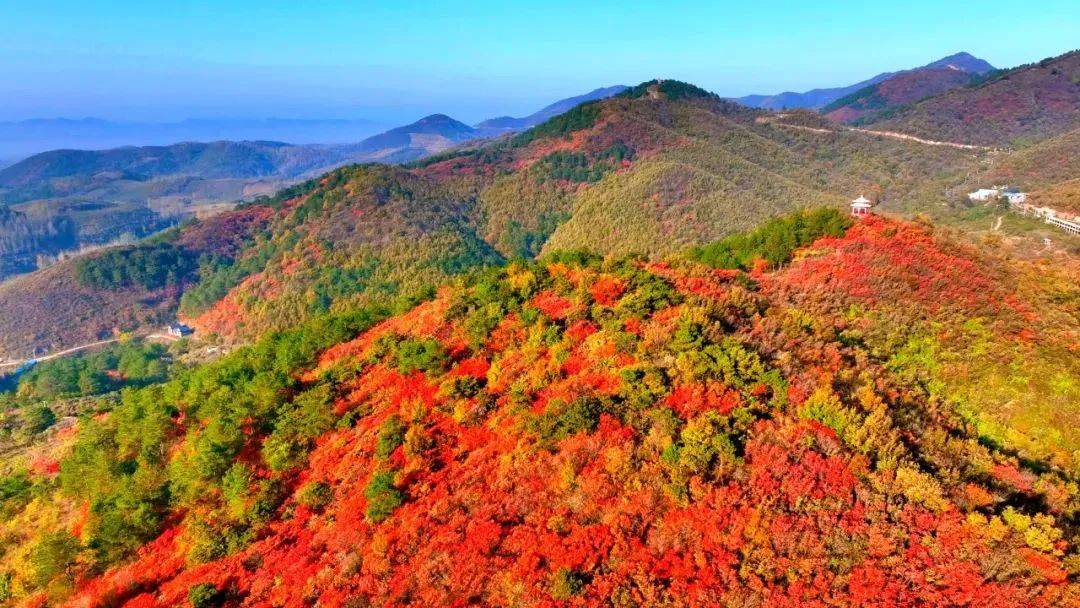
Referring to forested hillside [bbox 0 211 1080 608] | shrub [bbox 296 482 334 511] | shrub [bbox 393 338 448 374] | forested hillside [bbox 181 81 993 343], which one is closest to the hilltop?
forested hillside [bbox 181 81 993 343]

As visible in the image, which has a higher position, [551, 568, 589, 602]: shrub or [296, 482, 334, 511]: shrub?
[551, 568, 589, 602]: shrub

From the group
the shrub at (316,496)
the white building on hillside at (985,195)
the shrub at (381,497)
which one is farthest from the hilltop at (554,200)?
the shrub at (381,497)

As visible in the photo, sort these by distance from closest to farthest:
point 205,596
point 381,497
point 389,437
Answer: point 205,596 < point 381,497 < point 389,437

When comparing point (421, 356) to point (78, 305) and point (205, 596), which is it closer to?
point (205, 596)

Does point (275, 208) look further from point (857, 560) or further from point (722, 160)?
point (857, 560)

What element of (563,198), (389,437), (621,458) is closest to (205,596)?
(389,437)

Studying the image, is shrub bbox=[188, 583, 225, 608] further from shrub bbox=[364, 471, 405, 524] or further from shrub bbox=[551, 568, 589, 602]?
shrub bbox=[551, 568, 589, 602]

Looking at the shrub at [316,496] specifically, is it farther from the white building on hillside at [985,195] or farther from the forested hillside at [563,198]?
the white building on hillside at [985,195]
